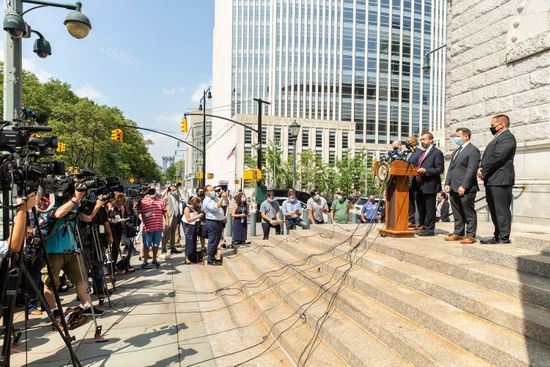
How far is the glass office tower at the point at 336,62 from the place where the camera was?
2926 inches

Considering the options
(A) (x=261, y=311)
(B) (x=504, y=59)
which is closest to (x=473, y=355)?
(A) (x=261, y=311)

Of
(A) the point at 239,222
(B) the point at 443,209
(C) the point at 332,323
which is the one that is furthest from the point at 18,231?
(B) the point at 443,209

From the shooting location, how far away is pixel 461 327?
3275mm

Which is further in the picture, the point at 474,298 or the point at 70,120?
the point at 70,120

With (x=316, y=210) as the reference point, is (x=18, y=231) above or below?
above

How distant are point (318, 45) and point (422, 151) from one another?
73005mm

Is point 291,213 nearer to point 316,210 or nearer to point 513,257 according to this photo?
point 316,210

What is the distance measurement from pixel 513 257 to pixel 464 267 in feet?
1.73

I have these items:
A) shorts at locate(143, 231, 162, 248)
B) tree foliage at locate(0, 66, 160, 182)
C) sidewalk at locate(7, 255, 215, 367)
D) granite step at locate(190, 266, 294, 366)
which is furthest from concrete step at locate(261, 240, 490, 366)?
tree foliage at locate(0, 66, 160, 182)

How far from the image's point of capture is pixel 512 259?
4219 mm

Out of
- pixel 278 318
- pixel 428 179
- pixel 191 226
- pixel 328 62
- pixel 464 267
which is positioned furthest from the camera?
pixel 328 62

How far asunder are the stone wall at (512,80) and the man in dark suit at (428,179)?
2387 mm

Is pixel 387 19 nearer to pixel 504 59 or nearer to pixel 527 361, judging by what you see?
pixel 504 59

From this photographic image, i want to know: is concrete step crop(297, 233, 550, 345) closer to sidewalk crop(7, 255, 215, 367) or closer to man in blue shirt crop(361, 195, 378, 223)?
sidewalk crop(7, 255, 215, 367)
